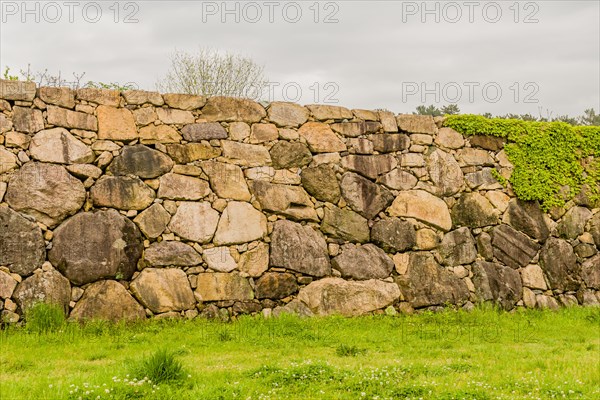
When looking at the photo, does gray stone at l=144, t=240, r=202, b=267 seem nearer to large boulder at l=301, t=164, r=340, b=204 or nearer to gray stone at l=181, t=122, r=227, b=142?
gray stone at l=181, t=122, r=227, b=142

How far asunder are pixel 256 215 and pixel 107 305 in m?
2.49

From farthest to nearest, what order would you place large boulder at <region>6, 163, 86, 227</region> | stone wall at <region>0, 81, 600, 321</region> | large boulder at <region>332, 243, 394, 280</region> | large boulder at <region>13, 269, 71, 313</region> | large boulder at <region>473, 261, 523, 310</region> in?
large boulder at <region>473, 261, 523, 310</region> < large boulder at <region>332, 243, 394, 280</region> < stone wall at <region>0, 81, 600, 321</region> < large boulder at <region>6, 163, 86, 227</region> < large boulder at <region>13, 269, 71, 313</region>

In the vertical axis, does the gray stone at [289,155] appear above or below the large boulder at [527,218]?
above

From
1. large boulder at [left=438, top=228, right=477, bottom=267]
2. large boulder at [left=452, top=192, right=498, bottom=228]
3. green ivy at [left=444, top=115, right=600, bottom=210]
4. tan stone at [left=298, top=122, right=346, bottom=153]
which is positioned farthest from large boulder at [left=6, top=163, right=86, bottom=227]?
green ivy at [left=444, top=115, right=600, bottom=210]

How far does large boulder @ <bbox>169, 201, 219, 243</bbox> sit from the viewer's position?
30.1ft

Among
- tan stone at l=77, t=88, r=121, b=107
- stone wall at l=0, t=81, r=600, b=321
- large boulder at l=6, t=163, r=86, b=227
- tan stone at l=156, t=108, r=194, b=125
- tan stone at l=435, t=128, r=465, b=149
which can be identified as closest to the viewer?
large boulder at l=6, t=163, r=86, b=227

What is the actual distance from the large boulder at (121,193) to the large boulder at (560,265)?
6911 mm

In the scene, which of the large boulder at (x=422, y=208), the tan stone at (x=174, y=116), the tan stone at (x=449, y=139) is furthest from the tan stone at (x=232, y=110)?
the tan stone at (x=449, y=139)

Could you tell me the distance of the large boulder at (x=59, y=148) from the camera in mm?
8641

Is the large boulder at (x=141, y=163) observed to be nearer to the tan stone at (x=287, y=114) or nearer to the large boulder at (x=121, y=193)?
the large boulder at (x=121, y=193)

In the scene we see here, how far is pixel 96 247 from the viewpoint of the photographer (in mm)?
8664

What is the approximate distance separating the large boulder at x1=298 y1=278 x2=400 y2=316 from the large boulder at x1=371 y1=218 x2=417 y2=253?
611 millimetres

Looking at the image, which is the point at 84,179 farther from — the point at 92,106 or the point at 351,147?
the point at 351,147

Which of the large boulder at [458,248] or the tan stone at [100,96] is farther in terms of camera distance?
the large boulder at [458,248]
